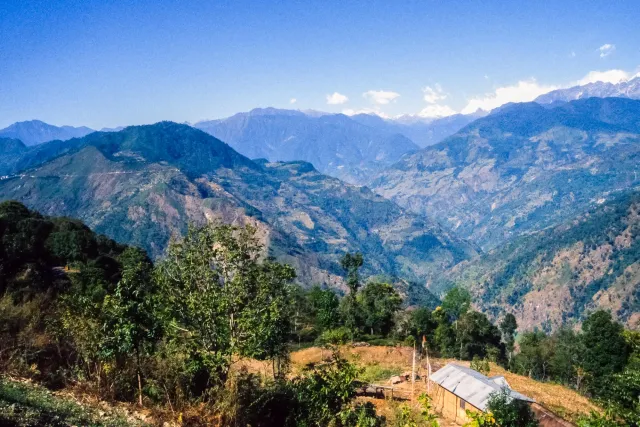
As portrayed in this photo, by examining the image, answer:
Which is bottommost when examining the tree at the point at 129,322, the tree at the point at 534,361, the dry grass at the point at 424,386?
the tree at the point at 534,361

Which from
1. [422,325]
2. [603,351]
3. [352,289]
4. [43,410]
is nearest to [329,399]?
[43,410]

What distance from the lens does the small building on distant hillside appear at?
1107 inches

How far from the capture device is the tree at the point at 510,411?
21.6 meters

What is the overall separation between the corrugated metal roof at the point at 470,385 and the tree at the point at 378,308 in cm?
4527

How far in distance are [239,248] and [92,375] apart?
24.1ft

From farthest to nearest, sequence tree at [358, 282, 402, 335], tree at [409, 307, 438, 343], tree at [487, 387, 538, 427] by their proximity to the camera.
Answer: tree at [358, 282, 402, 335] < tree at [409, 307, 438, 343] < tree at [487, 387, 538, 427]

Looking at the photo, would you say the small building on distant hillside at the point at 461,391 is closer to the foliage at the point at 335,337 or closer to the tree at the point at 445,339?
the foliage at the point at 335,337

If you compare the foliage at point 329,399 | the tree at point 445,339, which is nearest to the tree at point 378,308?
the tree at point 445,339

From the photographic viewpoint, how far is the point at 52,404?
13.6 m

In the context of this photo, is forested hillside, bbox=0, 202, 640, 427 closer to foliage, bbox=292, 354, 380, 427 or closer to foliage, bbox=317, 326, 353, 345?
foliage, bbox=292, 354, 380, 427

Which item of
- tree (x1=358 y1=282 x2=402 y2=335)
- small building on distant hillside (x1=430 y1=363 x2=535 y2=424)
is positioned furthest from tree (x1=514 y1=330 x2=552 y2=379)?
small building on distant hillside (x1=430 y1=363 x2=535 y2=424)

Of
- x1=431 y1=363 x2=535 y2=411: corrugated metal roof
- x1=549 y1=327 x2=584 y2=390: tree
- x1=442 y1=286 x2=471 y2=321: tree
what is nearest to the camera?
x1=431 y1=363 x2=535 y2=411: corrugated metal roof

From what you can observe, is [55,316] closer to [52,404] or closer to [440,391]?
[52,404]

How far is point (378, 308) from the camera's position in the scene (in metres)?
80.8
